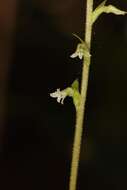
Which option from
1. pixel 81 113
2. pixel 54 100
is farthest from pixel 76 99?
pixel 54 100

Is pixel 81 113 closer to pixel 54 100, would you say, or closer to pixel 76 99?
pixel 76 99

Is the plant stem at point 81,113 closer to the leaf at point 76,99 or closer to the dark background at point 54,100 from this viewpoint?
the leaf at point 76,99

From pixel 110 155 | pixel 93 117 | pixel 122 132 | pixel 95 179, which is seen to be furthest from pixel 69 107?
pixel 95 179

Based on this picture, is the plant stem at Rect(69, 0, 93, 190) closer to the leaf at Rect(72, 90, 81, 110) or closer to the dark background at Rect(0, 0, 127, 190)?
the leaf at Rect(72, 90, 81, 110)

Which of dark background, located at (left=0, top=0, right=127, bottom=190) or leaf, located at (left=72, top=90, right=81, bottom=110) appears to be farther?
dark background, located at (left=0, top=0, right=127, bottom=190)

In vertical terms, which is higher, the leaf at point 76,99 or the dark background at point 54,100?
the dark background at point 54,100

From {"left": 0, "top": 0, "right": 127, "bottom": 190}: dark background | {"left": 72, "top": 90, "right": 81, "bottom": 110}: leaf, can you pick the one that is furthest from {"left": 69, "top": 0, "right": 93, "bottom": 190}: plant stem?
{"left": 0, "top": 0, "right": 127, "bottom": 190}: dark background

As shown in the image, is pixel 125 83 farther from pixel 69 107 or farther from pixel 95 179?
pixel 95 179

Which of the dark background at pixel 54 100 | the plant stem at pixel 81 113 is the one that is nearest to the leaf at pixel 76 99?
the plant stem at pixel 81 113
